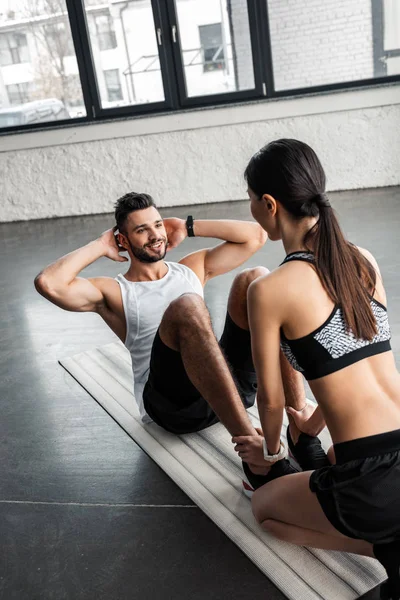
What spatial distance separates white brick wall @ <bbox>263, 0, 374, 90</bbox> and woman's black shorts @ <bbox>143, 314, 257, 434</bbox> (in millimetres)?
4281

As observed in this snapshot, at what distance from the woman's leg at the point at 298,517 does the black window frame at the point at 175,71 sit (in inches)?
188

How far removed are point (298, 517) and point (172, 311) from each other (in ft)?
2.18

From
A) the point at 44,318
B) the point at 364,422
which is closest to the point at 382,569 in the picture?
the point at 364,422

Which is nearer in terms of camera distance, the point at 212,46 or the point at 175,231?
the point at 175,231

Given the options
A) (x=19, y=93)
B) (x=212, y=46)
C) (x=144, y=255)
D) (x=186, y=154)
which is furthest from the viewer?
(x=19, y=93)

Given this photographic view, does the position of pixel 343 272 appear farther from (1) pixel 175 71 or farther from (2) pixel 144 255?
(1) pixel 175 71

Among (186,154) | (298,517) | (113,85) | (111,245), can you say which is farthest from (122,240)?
(113,85)

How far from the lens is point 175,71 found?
581 cm

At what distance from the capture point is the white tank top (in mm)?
2018

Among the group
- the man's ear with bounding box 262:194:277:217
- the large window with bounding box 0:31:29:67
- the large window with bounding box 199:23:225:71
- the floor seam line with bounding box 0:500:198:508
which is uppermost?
the large window with bounding box 0:31:29:67

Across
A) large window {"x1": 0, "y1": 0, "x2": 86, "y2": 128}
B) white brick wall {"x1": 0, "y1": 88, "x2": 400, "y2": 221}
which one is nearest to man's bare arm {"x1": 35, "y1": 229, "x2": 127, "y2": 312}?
white brick wall {"x1": 0, "y1": 88, "x2": 400, "y2": 221}

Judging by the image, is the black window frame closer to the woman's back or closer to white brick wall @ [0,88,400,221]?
white brick wall @ [0,88,400,221]

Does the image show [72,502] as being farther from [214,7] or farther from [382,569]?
[214,7]

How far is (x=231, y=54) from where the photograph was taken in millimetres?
5656
